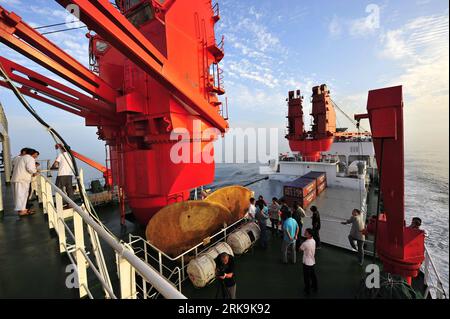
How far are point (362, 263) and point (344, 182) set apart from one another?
→ 15.9m

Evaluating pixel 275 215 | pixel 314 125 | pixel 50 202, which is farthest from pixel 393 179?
pixel 314 125

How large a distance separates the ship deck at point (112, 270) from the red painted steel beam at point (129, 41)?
4512 millimetres

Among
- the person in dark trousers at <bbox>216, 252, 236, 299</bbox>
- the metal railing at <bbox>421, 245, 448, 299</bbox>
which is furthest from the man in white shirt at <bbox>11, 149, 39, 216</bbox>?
the metal railing at <bbox>421, 245, 448, 299</bbox>

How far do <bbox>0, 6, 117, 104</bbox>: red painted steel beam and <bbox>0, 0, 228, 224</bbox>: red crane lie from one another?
0.11ft

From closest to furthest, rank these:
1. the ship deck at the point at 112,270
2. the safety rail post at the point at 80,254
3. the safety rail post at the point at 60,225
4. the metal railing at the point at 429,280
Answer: the safety rail post at the point at 80,254
the ship deck at the point at 112,270
the safety rail post at the point at 60,225
the metal railing at the point at 429,280

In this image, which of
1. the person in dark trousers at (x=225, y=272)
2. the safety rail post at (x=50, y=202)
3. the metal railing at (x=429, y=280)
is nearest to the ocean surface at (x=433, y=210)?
the metal railing at (x=429, y=280)

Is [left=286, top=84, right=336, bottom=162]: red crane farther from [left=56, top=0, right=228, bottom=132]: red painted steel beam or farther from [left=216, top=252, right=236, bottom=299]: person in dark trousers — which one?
[left=216, top=252, right=236, bottom=299]: person in dark trousers

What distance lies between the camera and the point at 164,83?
6297 mm

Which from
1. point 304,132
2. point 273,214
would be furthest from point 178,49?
point 304,132

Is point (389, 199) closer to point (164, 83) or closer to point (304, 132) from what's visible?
point (164, 83)

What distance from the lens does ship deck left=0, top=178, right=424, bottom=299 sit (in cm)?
304

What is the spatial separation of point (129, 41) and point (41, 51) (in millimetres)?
2226

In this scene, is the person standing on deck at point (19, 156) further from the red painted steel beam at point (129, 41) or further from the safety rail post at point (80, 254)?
the safety rail post at point (80, 254)

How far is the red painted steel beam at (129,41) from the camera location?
4121mm
